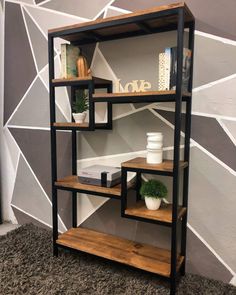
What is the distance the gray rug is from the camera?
154cm

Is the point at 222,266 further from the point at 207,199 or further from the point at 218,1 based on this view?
the point at 218,1

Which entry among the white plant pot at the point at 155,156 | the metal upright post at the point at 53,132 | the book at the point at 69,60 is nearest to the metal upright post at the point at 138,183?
the white plant pot at the point at 155,156

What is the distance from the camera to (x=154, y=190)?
63.5 inches

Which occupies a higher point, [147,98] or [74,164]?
[147,98]

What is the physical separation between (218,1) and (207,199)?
3.82ft

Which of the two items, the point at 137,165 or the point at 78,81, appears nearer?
the point at 137,165

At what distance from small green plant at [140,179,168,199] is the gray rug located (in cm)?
47

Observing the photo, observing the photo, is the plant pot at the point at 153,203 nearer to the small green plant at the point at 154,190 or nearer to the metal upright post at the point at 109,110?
the small green plant at the point at 154,190

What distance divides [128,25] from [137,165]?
33.7 inches

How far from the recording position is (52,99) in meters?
1.80

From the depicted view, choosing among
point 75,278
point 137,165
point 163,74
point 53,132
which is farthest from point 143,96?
point 75,278

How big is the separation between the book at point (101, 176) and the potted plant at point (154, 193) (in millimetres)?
212

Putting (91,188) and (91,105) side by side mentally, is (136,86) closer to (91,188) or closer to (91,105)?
(91,105)

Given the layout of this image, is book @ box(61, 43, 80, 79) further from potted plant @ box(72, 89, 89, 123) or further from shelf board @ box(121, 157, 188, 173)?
shelf board @ box(121, 157, 188, 173)
